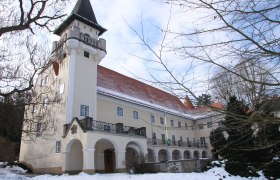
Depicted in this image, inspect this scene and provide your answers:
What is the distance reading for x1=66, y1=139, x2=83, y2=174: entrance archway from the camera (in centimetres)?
2362

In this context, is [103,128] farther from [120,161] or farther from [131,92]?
[131,92]

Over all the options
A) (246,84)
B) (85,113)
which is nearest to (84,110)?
(85,113)

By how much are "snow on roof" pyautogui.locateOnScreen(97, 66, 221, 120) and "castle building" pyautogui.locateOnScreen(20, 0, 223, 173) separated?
133 millimetres

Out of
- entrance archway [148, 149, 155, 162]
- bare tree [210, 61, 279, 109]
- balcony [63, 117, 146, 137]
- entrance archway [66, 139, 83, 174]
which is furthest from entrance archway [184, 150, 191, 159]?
bare tree [210, 61, 279, 109]

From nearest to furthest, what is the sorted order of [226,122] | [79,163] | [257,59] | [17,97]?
[257,59] → [226,122] → [17,97] → [79,163]

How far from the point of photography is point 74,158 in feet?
79.7

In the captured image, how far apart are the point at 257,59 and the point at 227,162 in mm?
16370

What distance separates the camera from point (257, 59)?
3852mm

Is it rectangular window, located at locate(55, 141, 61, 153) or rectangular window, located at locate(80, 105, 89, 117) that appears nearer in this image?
rectangular window, located at locate(55, 141, 61, 153)

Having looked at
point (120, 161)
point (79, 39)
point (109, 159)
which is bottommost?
point (120, 161)

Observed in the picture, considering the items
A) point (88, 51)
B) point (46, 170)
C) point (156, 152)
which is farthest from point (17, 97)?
point (156, 152)

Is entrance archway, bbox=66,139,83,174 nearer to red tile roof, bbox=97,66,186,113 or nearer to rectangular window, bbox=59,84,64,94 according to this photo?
rectangular window, bbox=59,84,64,94

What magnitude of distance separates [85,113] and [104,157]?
4644 mm

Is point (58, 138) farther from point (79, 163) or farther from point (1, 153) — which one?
point (1, 153)
